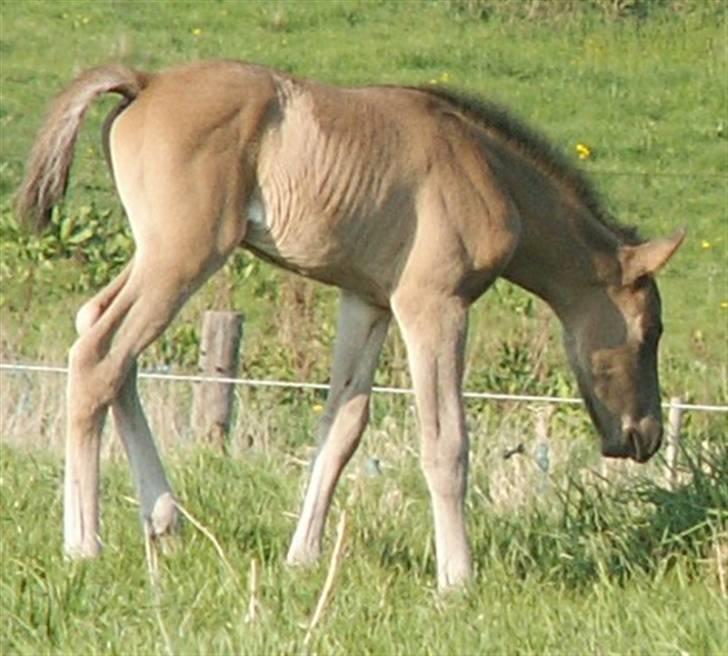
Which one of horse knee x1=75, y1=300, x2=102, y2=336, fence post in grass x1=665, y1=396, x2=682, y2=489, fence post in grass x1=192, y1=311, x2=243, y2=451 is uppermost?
horse knee x1=75, y1=300, x2=102, y2=336

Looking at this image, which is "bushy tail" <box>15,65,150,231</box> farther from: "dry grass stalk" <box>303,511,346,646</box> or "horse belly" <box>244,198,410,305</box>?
"dry grass stalk" <box>303,511,346,646</box>

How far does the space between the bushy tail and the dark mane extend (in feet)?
3.84

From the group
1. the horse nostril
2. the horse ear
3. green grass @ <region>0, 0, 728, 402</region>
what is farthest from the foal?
green grass @ <region>0, 0, 728, 402</region>

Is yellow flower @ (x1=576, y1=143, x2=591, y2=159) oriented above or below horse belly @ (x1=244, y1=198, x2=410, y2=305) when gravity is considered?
below

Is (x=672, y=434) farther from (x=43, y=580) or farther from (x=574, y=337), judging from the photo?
(x=43, y=580)

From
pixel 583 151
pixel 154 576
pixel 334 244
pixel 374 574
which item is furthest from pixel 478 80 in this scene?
pixel 154 576

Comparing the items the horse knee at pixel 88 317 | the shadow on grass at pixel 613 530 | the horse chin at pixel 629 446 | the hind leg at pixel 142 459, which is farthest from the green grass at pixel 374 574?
the horse knee at pixel 88 317

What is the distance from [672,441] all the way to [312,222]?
2.36m

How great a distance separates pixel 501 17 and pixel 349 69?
2.27 metres

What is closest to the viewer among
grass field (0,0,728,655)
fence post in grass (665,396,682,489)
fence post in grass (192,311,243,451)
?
grass field (0,0,728,655)

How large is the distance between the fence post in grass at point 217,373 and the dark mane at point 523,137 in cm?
240

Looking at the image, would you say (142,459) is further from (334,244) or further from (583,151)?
(583,151)

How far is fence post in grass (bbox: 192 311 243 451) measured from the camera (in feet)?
35.9

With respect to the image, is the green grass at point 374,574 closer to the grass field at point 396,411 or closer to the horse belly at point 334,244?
the grass field at point 396,411
